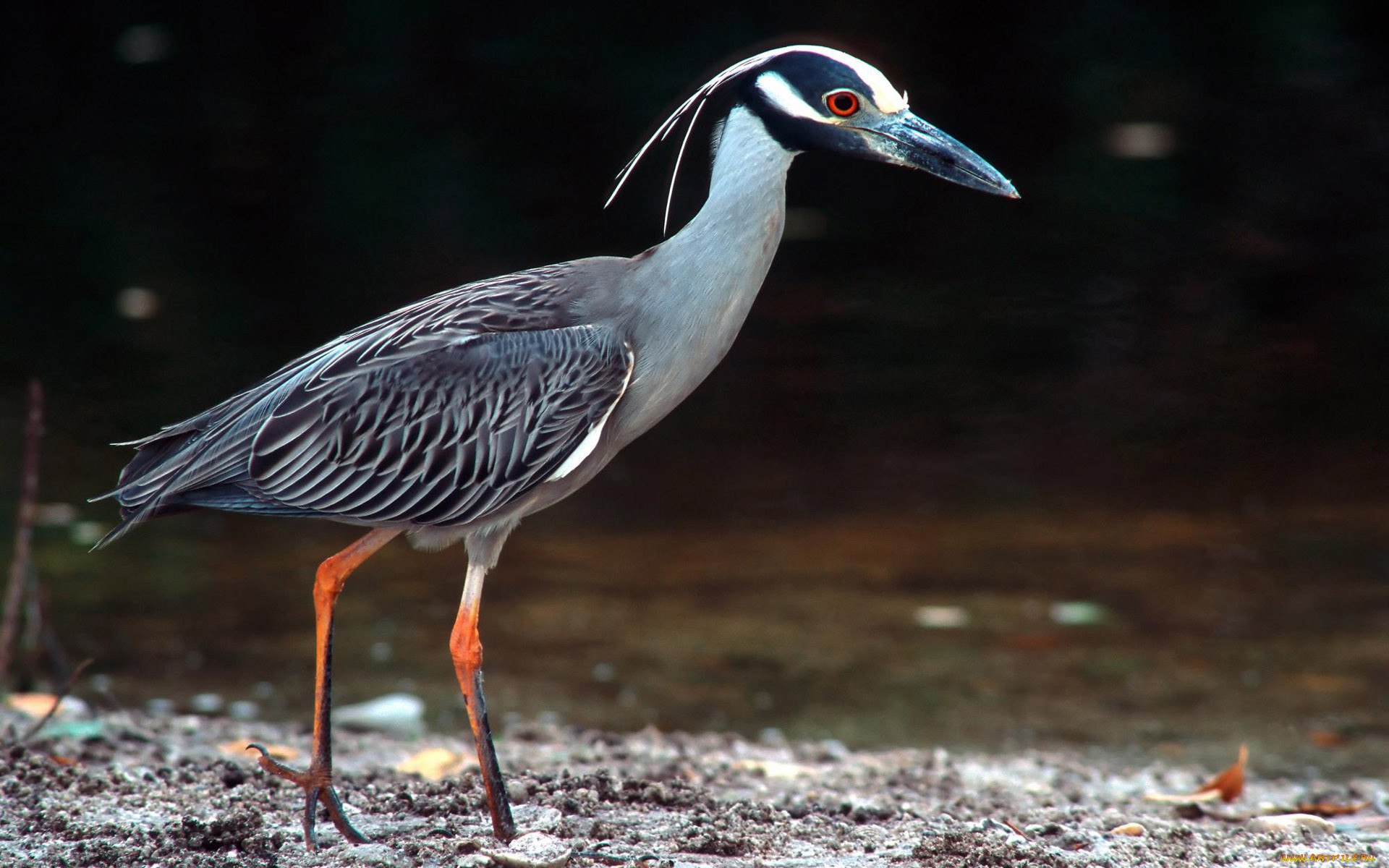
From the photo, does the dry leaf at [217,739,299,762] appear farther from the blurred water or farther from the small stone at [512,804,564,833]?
the small stone at [512,804,564,833]

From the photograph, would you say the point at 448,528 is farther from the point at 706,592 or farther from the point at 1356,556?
the point at 1356,556

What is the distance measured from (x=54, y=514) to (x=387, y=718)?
285cm

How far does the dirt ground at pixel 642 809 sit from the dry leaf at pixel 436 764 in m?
0.01

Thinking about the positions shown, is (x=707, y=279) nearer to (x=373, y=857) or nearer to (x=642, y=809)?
(x=642, y=809)

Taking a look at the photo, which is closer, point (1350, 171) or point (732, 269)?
point (732, 269)

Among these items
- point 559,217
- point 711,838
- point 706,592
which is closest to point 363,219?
point 559,217

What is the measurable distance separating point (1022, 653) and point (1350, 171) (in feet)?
26.7

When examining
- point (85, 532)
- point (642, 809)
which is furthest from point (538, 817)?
point (85, 532)

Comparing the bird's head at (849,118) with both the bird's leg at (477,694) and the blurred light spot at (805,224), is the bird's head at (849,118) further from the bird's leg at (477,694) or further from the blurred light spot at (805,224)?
the blurred light spot at (805,224)

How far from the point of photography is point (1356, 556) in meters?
7.33

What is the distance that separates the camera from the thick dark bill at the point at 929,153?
4297 millimetres

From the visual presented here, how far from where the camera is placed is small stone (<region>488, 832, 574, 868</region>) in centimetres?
360

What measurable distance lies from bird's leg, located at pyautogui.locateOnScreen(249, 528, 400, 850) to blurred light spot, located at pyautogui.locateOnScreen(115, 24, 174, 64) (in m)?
14.3

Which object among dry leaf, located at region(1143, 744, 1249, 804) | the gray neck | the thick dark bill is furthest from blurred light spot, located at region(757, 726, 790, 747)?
the thick dark bill
